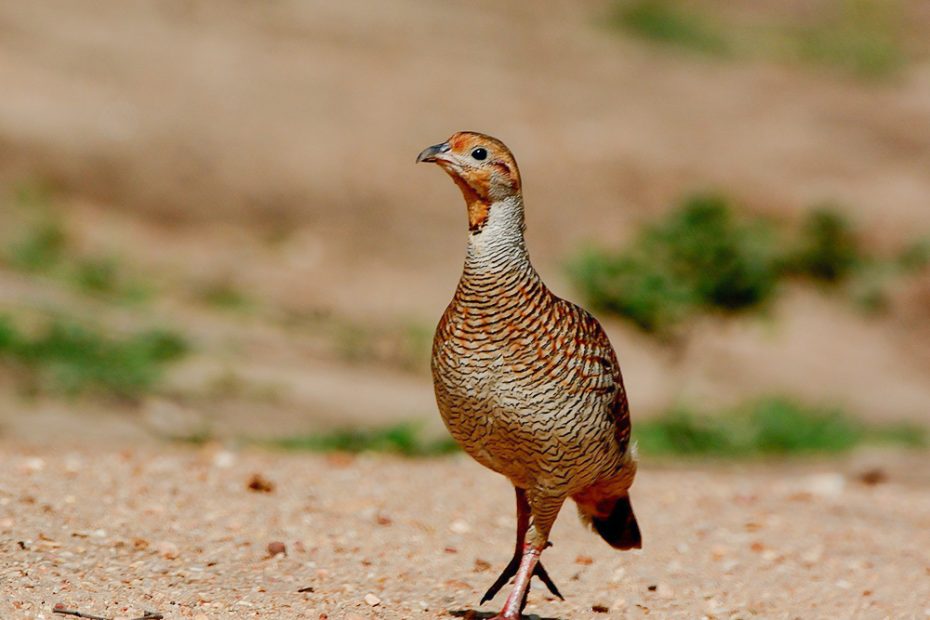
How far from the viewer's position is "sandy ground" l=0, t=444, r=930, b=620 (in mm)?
5379

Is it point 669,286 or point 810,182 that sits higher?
point 810,182

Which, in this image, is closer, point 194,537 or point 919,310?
point 194,537

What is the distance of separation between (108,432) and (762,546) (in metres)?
5.34

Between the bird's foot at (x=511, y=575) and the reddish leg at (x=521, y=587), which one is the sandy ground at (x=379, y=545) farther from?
the reddish leg at (x=521, y=587)

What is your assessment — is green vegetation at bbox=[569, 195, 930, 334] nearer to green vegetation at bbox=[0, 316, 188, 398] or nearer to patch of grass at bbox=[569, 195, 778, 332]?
patch of grass at bbox=[569, 195, 778, 332]

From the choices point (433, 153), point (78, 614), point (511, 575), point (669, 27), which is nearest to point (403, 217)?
point (669, 27)

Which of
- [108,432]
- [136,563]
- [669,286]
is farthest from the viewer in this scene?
[669,286]

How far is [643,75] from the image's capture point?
24.5m

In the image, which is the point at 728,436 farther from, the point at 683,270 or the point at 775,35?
the point at 775,35

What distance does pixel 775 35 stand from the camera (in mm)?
29922

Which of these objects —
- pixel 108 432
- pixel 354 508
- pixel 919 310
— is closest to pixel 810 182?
pixel 919 310

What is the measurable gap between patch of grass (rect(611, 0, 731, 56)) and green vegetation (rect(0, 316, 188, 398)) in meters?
16.1

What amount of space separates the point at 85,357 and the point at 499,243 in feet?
25.4

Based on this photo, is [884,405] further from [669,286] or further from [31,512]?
[31,512]
